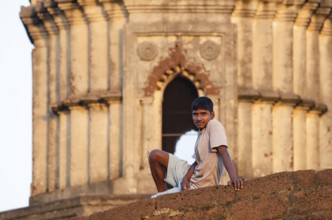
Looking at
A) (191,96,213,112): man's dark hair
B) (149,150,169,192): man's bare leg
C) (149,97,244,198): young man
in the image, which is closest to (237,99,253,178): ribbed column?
(149,150,169,192): man's bare leg

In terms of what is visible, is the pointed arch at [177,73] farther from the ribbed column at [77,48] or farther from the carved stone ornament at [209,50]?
the ribbed column at [77,48]

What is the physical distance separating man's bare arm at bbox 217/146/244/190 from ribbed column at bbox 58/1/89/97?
56.1 feet

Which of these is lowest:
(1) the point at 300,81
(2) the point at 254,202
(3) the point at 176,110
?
(2) the point at 254,202

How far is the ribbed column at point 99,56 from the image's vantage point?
37.2 metres

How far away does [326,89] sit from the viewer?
3825 cm

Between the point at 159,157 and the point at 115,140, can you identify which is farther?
the point at 115,140

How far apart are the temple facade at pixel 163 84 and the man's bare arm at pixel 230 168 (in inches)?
615

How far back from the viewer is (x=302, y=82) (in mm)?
37562

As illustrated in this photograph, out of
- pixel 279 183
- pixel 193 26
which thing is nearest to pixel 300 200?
pixel 279 183

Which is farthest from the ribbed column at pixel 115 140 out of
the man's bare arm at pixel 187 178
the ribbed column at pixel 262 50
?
the man's bare arm at pixel 187 178

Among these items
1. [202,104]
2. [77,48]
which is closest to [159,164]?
[202,104]

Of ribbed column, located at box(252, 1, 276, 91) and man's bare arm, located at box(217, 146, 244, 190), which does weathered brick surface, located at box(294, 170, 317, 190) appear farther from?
ribbed column, located at box(252, 1, 276, 91)

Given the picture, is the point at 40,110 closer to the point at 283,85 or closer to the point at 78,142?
the point at 78,142

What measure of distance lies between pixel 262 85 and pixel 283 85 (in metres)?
0.36
